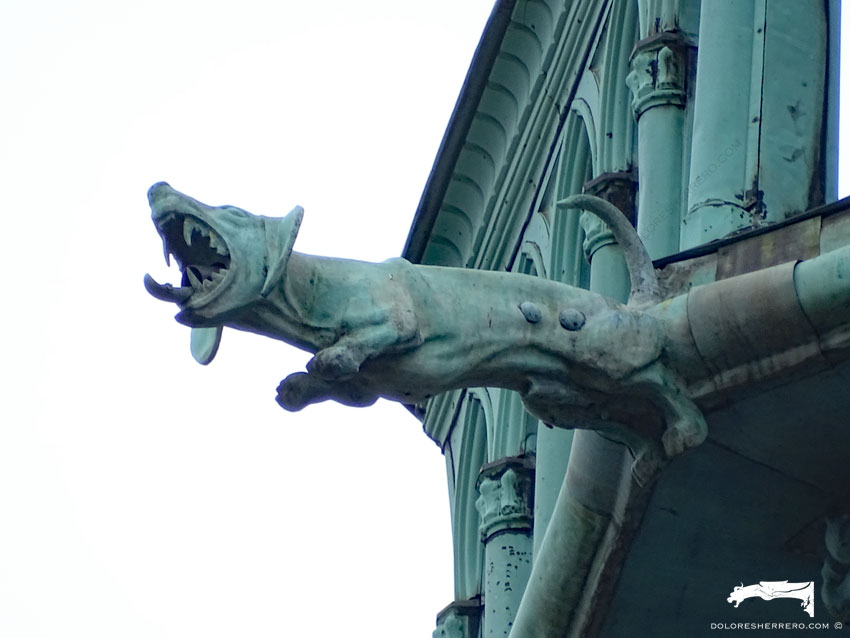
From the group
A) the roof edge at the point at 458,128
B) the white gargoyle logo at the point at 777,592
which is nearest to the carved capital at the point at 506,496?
the roof edge at the point at 458,128

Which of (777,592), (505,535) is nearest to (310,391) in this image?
(777,592)

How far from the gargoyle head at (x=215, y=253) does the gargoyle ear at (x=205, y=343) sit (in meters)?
0.11

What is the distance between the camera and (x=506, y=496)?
1691 cm

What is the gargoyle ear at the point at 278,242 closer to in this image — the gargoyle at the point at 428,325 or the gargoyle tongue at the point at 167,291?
the gargoyle at the point at 428,325

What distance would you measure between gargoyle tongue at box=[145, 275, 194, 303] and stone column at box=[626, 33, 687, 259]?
15.5 ft

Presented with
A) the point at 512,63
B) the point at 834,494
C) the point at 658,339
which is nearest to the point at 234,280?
the point at 658,339

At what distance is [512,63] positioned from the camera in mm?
18359

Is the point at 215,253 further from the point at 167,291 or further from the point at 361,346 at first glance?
the point at 361,346

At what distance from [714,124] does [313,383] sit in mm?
3708

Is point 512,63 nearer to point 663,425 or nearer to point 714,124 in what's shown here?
point 714,124

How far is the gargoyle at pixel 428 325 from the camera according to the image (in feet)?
29.6

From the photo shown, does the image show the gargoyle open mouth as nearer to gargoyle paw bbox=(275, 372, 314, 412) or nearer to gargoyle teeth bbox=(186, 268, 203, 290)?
gargoyle teeth bbox=(186, 268, 203, 290)

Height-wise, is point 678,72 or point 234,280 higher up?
point 678,72

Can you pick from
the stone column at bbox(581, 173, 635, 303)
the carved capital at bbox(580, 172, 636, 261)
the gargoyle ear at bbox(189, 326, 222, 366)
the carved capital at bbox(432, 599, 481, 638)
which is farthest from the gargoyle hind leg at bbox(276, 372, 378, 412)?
the carved capital at bbox(432, 599, 481, 638)
